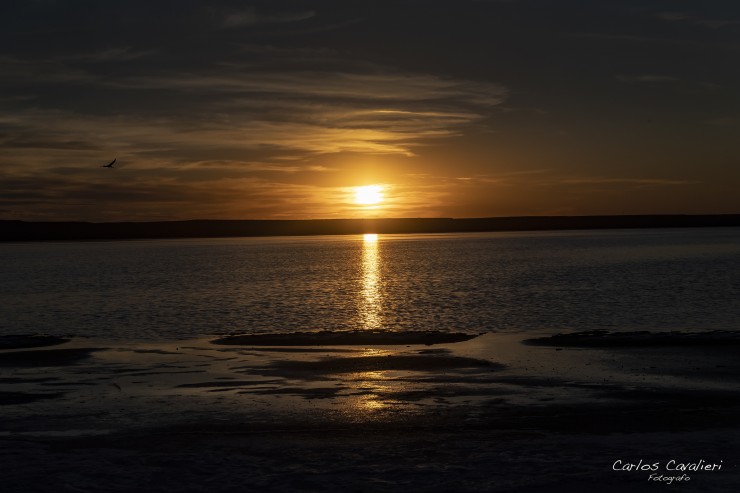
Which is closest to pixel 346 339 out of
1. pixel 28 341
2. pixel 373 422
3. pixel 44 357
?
pixel 44 357

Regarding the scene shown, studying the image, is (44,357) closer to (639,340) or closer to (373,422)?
(373,422)

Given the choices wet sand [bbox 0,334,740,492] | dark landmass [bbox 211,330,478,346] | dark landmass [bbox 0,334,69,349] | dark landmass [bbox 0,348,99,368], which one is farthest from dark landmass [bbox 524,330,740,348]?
dark landmass [bbox 0,334,69,349]

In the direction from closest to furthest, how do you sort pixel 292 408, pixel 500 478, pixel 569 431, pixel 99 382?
1. pixel 500 478
2. pixel 569 431
3. pixel 292 408
4. pixel 99 382

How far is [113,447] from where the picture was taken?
16.3 metres

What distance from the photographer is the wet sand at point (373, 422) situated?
46.5 ft

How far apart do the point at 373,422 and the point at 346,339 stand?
17411 millimetres

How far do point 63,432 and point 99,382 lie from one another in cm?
702

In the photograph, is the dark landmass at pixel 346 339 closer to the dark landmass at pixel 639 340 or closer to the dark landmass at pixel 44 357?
the dark landmass at pixel 639 340

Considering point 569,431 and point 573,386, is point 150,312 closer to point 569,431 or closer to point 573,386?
point 573,386

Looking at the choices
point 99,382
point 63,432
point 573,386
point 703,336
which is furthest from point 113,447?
point 703,336

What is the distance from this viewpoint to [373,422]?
1834 cm

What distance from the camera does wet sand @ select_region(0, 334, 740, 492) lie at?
1418 centimetres

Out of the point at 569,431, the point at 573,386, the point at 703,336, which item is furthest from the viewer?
the point at 703,336

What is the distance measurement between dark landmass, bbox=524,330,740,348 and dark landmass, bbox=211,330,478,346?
400 cm
